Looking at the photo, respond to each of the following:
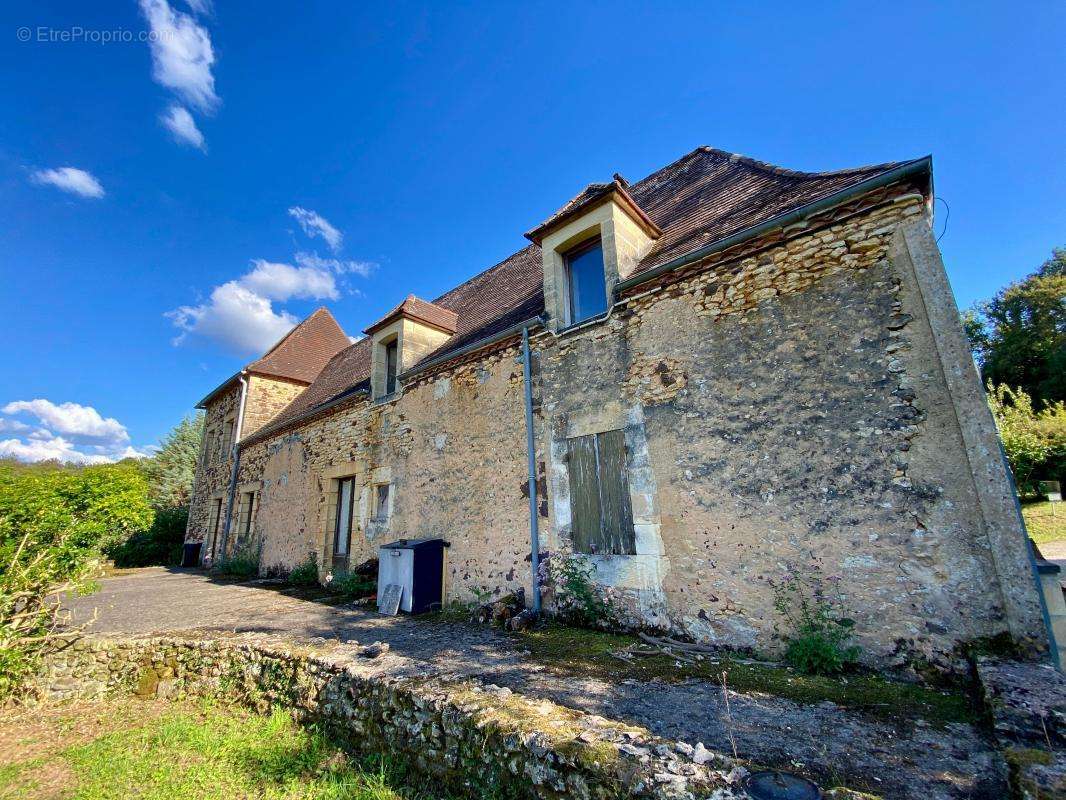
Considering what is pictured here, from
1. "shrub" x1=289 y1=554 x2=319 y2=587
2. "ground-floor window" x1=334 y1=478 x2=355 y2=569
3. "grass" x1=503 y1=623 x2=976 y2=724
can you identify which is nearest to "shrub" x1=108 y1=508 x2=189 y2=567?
"shrub" x1=289 y1=554 x2=319 y2=587

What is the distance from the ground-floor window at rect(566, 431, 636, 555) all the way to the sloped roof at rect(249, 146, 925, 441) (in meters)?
2.15

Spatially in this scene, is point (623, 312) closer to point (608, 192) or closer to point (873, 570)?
point (608, 192)

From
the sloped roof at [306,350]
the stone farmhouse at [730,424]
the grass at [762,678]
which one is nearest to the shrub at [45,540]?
the stone farmhouse at [730,424]

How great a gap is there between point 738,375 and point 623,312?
5.33 feet

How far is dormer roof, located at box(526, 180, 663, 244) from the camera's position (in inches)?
231

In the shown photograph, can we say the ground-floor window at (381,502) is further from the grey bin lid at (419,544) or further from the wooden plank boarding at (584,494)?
the wooden plank boarding at (584,494)

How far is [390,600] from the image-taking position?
662 centimetres

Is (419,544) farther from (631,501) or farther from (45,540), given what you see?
(45,540)

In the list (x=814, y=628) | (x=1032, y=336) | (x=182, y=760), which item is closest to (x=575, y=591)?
(x=814, y=628)

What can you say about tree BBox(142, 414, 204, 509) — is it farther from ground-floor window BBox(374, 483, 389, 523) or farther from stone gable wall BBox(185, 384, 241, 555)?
→ ground-floor window BBox(374, 483, 389, 523)

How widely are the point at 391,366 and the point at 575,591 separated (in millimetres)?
5921

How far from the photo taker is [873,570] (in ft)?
11.8

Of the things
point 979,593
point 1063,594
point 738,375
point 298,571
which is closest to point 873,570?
point 979,593

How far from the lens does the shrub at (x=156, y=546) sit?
1589 cm
